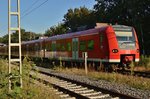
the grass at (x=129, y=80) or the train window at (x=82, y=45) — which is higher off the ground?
the train window at (x=82, y=45)

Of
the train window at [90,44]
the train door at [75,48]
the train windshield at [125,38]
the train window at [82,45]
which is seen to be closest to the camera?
the train windshield at [125,38]

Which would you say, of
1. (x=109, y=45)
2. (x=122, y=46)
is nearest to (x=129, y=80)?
(x=109, y=45)

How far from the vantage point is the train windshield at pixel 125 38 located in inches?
784

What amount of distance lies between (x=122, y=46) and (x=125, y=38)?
0.62m

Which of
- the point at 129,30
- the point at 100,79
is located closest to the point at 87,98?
the point at 100,79

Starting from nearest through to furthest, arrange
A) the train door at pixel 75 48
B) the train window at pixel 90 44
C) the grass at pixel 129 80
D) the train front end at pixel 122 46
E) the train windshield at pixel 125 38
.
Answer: the grass at pixel 129 80
the train front end at pixel 122 46
the train windshield at pixel 125 38
the train window at pixel 90 44
the train door at pixel 75 48

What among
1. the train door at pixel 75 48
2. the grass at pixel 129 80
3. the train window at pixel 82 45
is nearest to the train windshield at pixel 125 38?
the grass at pixel 129 80

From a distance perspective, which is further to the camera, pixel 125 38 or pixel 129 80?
pixel 125 38

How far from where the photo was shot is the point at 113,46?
63.7 ft

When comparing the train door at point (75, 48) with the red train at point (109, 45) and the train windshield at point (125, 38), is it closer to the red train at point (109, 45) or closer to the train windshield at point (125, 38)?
the red train at point (109, 45)

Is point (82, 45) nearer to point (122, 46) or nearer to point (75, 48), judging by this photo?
point (75, 48)

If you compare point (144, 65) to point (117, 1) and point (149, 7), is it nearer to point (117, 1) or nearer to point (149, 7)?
point (149, 7)

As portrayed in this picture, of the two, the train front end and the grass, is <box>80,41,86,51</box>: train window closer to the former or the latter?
the train front end

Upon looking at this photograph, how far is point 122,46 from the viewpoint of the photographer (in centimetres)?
1984
